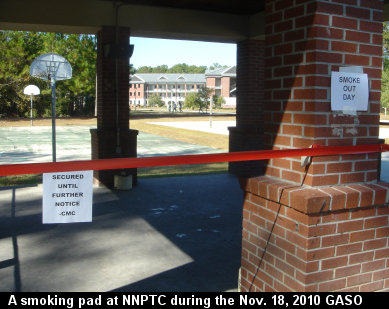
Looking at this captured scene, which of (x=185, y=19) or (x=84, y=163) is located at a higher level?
(x=185, y=19)

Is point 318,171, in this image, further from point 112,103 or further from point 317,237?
point 112,103

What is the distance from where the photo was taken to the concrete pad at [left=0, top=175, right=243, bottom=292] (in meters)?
4.48

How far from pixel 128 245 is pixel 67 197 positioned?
3126 millimetres

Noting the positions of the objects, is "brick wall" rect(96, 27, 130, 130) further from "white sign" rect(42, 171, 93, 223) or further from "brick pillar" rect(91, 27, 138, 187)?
"white sign" rect(42, 171, 93, 223)

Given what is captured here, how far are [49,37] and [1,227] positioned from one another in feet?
143

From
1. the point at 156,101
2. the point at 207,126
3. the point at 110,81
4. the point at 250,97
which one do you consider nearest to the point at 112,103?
the point at 110,81

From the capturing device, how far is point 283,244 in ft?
10.2

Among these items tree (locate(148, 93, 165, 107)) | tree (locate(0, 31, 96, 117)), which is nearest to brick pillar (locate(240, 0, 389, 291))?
tree (locate(0, 31, 96, 117))

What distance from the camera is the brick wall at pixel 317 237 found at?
2906 millimetres

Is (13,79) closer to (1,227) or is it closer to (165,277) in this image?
(1,227)

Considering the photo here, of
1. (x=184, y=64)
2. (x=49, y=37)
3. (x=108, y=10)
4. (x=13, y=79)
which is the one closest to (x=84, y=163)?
(x=108, y=10)

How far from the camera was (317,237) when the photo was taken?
292 centimetres

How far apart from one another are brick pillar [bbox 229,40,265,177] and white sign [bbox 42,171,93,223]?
7888mm
